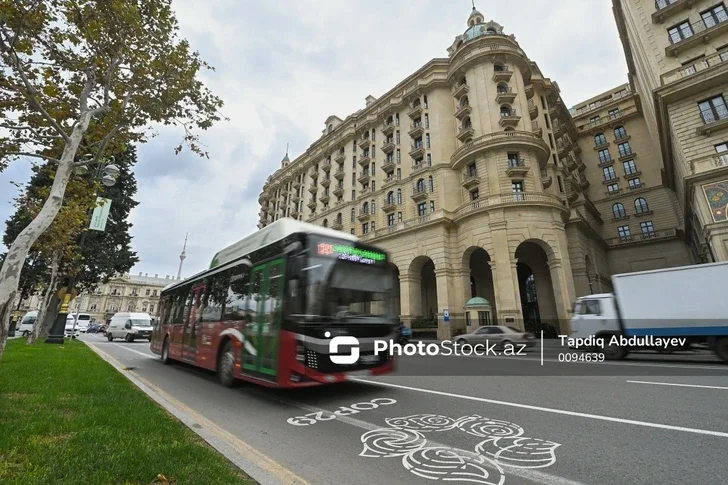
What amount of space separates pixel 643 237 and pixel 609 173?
976cm

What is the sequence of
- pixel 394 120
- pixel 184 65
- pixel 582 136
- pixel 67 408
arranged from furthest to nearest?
pixel 582 136
pixel 394 120
pixel 184 65
pixel 67 408

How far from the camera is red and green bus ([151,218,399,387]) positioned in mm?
6012

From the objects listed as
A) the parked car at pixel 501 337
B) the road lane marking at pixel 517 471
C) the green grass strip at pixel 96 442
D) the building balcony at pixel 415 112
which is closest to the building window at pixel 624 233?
the building balcony at pixel 415 112

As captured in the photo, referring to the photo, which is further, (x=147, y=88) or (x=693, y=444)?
(x=147, y=88)

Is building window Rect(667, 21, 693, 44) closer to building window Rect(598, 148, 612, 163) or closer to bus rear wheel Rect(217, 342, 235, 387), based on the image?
building window Rect(598, 148, 612, 163)

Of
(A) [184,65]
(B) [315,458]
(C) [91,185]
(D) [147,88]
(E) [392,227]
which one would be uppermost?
(E) [392,227]

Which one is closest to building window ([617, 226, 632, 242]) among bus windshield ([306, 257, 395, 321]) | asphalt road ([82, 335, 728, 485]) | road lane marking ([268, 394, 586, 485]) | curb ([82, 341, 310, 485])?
asphalt road ([82, 335, 728, 485])

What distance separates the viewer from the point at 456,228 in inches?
1178

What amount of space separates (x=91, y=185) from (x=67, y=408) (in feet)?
32.8

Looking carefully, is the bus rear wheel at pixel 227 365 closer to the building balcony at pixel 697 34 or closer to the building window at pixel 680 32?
the building balcony at pixel 697 34

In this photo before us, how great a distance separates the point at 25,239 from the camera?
625 centimetres

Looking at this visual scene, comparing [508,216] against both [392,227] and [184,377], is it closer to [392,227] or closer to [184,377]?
[392,227]

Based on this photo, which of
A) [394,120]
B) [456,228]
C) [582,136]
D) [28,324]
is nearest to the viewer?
[456,228]

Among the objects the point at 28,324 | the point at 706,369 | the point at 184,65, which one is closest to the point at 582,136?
the point at 706,369
